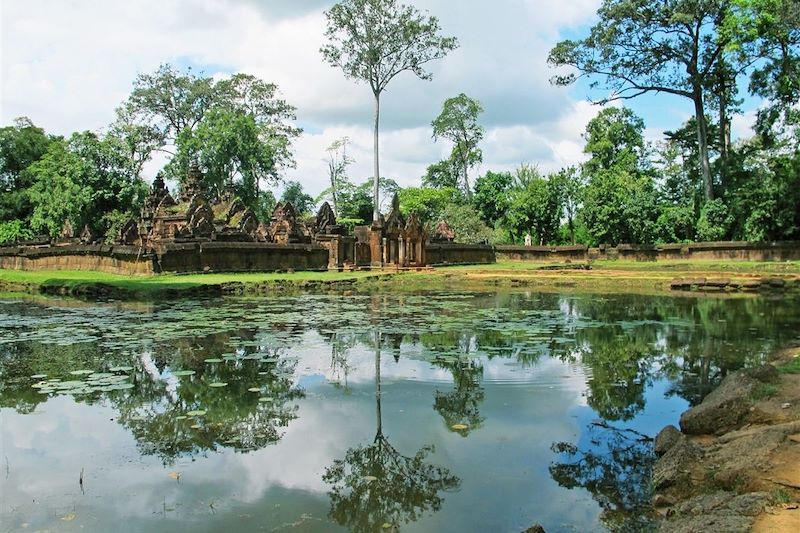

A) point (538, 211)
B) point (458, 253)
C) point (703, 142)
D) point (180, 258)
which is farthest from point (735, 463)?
point (538, 211)

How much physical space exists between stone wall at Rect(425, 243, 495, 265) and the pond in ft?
83.0

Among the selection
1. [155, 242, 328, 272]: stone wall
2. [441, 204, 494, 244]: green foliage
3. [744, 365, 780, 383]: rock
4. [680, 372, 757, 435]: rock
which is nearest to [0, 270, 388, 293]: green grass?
[155, 242, 328, 272]: stone wall

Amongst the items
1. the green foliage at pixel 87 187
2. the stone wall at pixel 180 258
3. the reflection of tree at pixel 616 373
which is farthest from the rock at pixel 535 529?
the green foliage at pixel 87 187

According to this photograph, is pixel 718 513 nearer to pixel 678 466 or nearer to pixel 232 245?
pixel 678 466

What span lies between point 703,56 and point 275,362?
37617 mm

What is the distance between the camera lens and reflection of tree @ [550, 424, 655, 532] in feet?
15.5

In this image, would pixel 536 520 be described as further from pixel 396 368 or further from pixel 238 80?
pixel 238 80

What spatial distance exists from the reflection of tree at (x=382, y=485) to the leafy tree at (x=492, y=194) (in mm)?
50071

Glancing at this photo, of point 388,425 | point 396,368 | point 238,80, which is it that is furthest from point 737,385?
point 238,80

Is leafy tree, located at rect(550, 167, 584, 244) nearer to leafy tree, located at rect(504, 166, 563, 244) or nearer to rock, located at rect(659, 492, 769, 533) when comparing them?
leafy tree, located at rect(504, 166, 563, 244)

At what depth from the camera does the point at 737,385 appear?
279 inches

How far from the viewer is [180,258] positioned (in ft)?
91.1

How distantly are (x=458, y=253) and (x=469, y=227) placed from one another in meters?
9.87

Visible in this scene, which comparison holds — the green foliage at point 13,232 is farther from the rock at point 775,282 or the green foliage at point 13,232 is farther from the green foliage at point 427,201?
the rock at point 775,282
